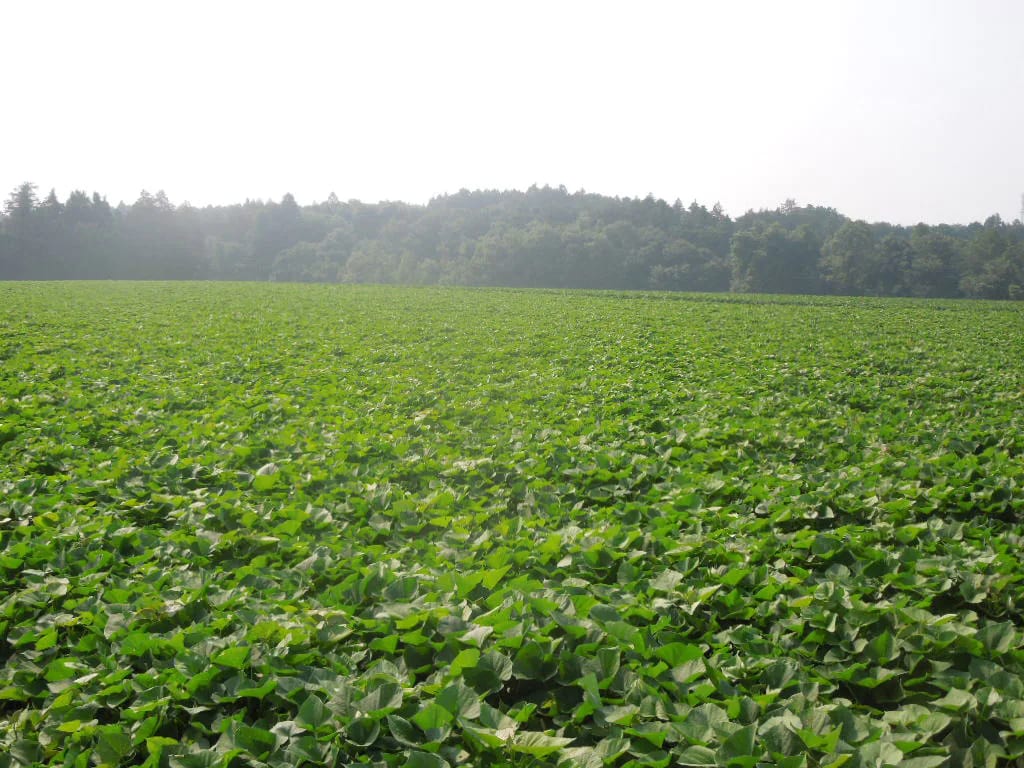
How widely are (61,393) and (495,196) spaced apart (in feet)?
394

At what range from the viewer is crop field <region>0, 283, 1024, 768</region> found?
228 cm

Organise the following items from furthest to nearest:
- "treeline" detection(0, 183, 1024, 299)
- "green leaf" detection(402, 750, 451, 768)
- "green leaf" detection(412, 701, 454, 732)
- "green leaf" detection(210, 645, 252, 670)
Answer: "treeline" detection(0, 183, 1024, 299) → "green leaf" detection(210, 645, 252, 670) → "green leaf" detection(412, 701, 454, 732) → "green leaf" detection(402, 750, 451, 768)

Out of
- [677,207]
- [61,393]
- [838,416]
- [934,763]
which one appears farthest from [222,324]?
[677,207]

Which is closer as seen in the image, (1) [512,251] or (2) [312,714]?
(2) [312,714]

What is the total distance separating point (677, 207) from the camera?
346 ft

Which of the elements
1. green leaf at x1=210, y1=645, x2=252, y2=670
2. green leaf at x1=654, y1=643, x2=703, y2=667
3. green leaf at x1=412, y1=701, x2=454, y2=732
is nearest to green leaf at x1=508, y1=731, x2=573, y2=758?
green leaf at x1=412, y1=701, x2=454, y2=732

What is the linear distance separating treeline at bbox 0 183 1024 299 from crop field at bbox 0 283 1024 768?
248ft

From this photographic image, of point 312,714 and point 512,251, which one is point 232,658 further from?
point 512,251

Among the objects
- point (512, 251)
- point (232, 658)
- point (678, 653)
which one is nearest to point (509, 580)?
point (678, 653)

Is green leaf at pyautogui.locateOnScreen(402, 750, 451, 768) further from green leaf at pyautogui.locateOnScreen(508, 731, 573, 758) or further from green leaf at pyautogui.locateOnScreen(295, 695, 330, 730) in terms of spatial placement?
green leaf at pyautogui.locateOnScreen(295, 695, 330, 730)

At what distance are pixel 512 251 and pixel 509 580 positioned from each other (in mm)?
82236

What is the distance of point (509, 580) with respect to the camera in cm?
348

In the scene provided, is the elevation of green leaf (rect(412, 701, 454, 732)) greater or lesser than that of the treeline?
lesser

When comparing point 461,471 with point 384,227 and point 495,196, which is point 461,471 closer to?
point 384,227
